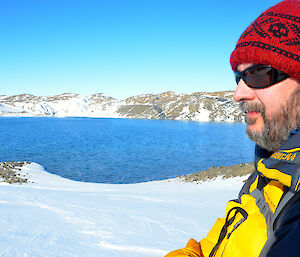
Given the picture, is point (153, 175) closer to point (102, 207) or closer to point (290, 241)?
point (102, 207)

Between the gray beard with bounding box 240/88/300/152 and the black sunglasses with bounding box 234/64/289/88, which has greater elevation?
the black sunglasses with bounding box 234/64/289/88

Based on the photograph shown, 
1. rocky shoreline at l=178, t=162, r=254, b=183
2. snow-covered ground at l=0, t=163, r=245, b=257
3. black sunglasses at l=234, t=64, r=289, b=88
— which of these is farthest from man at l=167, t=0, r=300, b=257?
rocky shoreline at l=178, t=162, r=254, b=183

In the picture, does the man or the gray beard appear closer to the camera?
the man

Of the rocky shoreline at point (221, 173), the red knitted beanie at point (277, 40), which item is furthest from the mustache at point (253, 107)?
the rocky shoreline at point (221, 173)

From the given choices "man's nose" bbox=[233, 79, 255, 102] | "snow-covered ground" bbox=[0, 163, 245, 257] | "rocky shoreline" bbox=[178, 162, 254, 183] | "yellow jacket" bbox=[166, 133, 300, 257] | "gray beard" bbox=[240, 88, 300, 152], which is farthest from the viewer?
"rocky shoreline" bbox=[178, 162, 254, 183]

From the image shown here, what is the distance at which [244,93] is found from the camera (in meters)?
1.67

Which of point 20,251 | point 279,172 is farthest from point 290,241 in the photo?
point 20,251

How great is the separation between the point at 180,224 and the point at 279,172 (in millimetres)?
6218

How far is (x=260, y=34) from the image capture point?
65.0 inches

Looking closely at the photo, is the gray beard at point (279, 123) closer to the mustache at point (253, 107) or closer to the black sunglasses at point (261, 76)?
the mustache at point (253, 107)

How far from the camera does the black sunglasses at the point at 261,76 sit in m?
1.52

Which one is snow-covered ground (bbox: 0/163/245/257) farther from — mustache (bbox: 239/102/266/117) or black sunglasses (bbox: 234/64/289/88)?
black sunglasses (bbox: 234/64/289/88)

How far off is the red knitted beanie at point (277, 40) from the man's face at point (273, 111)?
112 millimetres

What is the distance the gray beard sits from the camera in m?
1.41
